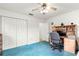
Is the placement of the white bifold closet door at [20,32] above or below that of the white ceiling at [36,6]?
below

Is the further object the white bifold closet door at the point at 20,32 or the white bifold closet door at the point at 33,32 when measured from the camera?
the white bifold closet door at the point at 33,32

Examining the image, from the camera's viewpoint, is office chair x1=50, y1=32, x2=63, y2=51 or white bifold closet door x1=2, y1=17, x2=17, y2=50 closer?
white bifold closet door x1=2, y1=17, x2=17, y2=50

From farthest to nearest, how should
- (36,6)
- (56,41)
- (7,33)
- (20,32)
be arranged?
(56,41) → (20,32) → (7,33) → (36,6)

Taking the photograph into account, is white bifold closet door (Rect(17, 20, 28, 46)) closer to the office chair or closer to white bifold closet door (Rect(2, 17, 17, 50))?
white bifold closet door (Rect(2, 17, 17, 50))

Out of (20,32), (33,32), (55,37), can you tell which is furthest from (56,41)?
(20,32)

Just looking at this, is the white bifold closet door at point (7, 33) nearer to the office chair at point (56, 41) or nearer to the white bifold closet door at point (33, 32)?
the white bifold closet door at point (33, 32)

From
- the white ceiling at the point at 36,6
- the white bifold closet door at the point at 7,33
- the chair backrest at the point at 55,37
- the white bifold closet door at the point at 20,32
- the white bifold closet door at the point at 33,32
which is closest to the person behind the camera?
the white ceiling at the point at 36,6

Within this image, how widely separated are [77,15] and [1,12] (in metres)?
1.16

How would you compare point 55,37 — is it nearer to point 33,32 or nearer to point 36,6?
point 33,32

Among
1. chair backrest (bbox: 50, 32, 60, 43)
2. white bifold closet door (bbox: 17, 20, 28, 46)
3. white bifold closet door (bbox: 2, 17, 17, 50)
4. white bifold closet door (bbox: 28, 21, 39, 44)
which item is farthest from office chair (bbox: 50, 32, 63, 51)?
white bifold closet door (bbox: 2, 17, 17, 50)

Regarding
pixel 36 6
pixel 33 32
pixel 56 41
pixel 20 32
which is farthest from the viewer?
pixel 33 32

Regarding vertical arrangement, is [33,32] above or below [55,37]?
above

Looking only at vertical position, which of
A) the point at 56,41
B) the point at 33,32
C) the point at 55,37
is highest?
the point at 33,32

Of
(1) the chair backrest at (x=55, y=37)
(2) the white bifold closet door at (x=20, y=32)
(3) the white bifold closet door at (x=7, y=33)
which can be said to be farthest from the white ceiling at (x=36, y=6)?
(1) the chair backrest at (x=55, y=37)
